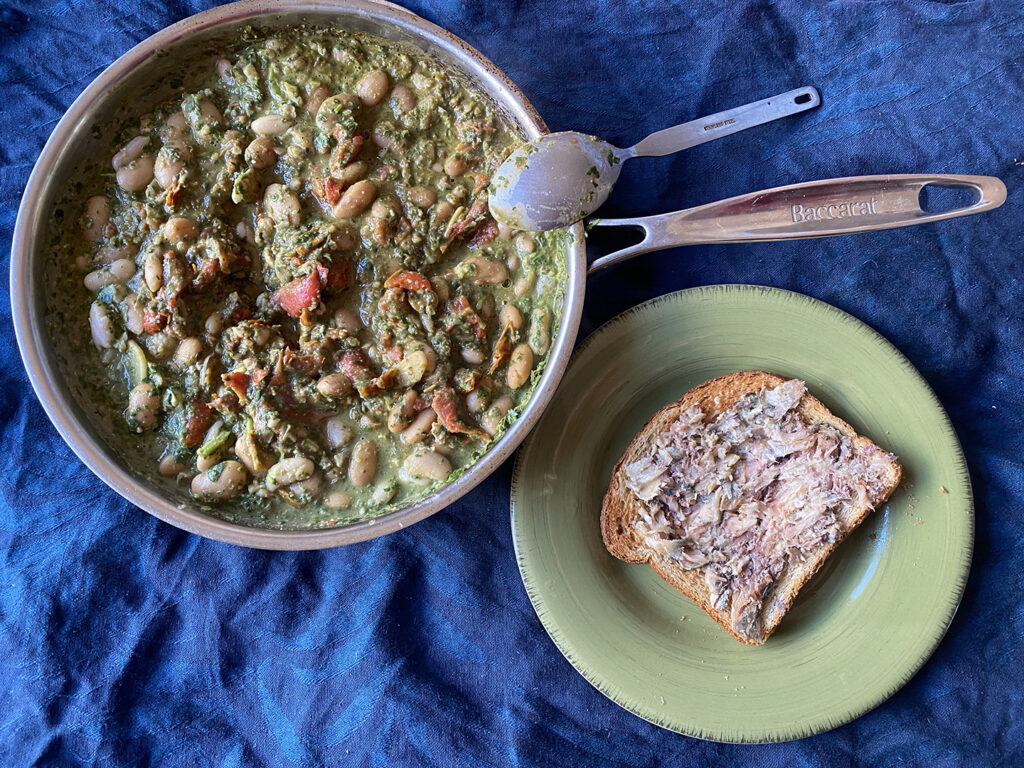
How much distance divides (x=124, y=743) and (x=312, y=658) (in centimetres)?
71

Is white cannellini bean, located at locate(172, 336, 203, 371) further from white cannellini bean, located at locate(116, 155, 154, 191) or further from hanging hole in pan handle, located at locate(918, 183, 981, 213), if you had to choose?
hanging hole in pan handle, located at locate(918, 183, 981, 213)

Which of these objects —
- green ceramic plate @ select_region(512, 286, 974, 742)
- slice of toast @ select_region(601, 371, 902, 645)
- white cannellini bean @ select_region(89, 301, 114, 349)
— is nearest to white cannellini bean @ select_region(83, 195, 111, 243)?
white cannellini bean @ select_region(89, 301, 114, 349)

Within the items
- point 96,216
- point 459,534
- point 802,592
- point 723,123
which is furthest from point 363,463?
point 723,123

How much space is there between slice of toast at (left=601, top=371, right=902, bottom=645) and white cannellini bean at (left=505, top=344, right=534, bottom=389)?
1.56 ft

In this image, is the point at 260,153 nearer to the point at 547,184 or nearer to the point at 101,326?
the point at 101,326

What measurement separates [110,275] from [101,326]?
0.16m

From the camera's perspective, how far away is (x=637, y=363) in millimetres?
2658

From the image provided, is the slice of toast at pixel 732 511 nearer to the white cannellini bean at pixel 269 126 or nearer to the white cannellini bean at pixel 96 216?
the white cannellini bean at pixel 269 126

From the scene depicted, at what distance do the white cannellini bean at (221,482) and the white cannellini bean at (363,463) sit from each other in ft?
1.05

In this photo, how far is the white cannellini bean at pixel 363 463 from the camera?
2.36 meters

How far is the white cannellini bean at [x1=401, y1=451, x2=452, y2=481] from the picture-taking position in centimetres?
235

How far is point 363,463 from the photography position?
2357 mm

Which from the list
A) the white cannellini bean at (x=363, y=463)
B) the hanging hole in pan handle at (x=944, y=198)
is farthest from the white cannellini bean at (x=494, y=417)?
the hanging hole in pan handle at (x=944, y=198)

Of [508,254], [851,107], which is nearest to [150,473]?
[508,254]
